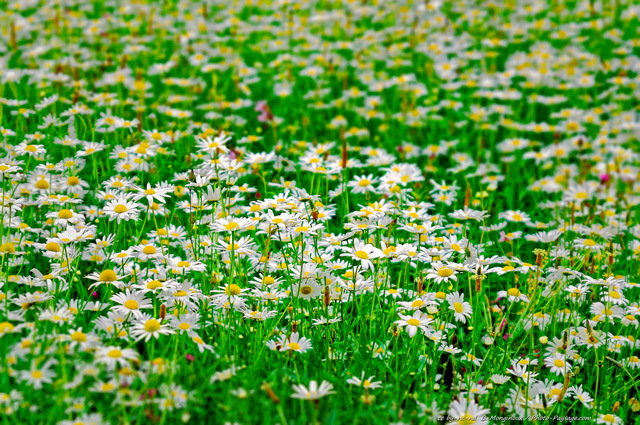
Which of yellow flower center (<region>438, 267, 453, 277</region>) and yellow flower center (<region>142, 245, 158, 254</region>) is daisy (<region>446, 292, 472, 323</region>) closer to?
yellow flower center (<region>438, 267, 453, 277</region>)

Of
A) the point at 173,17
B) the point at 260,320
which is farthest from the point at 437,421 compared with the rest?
the point at 173,17

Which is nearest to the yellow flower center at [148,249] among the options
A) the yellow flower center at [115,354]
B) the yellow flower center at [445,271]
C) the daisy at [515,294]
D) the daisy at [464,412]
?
the yellow flower center at [115,354]

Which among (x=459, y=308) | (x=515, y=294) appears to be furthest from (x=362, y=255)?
(x=515, y=294)

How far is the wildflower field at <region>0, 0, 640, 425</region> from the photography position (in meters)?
2.39

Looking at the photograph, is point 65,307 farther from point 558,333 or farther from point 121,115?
point 121,115

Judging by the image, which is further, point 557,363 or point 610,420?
point 557,363

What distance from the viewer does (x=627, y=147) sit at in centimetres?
611

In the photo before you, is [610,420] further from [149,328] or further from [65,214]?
[65,214]

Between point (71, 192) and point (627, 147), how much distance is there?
15.6 feet

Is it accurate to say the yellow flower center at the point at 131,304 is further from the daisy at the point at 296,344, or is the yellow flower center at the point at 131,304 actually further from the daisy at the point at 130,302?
the daisy at the point at 296,344

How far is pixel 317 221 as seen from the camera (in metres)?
3.51

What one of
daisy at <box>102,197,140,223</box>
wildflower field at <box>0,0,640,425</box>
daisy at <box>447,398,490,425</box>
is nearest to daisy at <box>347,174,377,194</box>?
wildflower field at <box>0,0,640,425</box>

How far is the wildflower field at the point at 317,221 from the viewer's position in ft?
7.86

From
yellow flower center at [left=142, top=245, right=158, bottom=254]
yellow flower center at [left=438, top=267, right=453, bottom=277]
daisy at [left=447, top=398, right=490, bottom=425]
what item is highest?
yellow flower center at [left=142, top=245, right=158, bottom=254]
